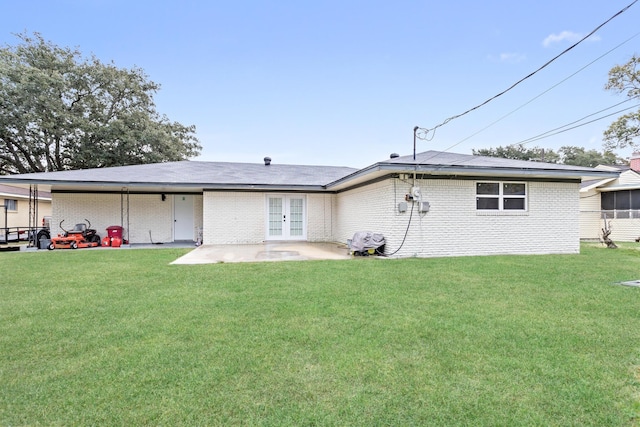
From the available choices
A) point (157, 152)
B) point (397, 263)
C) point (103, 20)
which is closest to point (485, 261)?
point (397, 263)

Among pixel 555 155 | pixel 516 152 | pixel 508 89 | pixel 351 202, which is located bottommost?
pixel 351 202

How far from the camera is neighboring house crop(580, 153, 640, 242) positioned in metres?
15.6

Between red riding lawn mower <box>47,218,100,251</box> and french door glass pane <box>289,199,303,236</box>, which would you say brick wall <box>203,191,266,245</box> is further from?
red riding lawn mower <box>47,218,100,251</box>

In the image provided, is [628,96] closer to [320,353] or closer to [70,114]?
[320,353]

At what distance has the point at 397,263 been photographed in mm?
8148

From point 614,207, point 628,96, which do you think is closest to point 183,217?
point 614,207

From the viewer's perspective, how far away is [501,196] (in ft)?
33.3

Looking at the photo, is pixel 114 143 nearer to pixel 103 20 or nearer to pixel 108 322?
pixel 103 20

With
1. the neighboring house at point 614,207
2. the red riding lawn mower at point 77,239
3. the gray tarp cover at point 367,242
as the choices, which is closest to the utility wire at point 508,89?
the gray tarp cover at point 367,242

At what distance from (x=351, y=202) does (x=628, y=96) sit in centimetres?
1750

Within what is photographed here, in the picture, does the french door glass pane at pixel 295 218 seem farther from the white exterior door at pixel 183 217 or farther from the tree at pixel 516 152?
the tree at pixel 516 152

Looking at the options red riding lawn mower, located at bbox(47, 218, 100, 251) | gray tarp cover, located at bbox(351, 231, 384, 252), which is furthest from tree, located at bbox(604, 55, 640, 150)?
red riding lawn mower, located at bbox(47, 218, 100, 251)

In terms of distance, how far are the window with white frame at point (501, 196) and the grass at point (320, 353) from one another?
4.34 metres

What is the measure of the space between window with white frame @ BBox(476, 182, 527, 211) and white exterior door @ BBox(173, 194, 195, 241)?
37.3 feet
